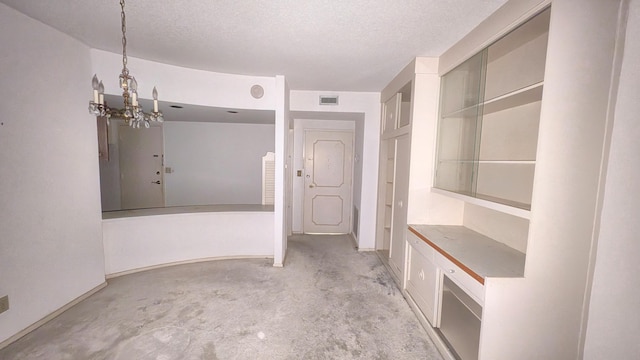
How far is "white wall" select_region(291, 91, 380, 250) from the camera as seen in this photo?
11.9 feet

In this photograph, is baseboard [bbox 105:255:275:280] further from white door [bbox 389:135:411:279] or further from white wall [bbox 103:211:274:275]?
white door [bbox 389:135:411:279]

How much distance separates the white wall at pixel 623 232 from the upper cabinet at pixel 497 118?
355mm

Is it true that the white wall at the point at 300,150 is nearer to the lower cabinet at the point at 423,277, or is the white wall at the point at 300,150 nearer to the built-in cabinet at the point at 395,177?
the built-in cabinet at the point at 395,177

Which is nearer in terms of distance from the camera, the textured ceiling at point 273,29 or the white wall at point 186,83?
the textured ceiling at point 273,29

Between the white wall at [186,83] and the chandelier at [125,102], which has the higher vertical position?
the white wall at [186,83]

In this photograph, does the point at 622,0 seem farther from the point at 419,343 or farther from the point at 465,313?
the point at 419,343

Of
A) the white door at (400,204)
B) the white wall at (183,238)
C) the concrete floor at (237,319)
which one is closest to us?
the concrete floor at (237,319)

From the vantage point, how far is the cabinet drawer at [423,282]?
1.96 meters

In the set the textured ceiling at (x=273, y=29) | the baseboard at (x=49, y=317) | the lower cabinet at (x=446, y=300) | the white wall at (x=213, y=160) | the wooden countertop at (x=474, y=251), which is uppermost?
the textured ceiling at (x=273, y=29)

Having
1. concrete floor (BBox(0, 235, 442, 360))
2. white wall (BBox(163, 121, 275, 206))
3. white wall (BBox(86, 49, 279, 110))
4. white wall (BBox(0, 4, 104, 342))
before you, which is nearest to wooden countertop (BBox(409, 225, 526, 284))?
concrete floor (BBox(0, 235, 442, 360))

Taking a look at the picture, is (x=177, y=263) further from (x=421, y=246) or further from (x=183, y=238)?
(x=421, y=246)

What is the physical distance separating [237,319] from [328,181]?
2.91 metres

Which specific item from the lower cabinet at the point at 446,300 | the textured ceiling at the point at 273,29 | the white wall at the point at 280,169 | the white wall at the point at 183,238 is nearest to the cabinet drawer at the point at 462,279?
the lower cabinet at the point at 446,300

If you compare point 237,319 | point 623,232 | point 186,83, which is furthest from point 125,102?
point 623,232
